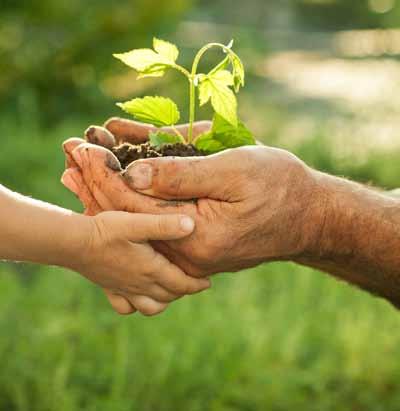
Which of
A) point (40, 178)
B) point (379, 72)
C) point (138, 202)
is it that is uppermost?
point (138, 202)

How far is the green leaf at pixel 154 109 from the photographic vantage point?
2.00m

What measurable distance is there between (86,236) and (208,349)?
1156 mm

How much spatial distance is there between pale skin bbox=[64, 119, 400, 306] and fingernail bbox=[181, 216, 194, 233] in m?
0.05

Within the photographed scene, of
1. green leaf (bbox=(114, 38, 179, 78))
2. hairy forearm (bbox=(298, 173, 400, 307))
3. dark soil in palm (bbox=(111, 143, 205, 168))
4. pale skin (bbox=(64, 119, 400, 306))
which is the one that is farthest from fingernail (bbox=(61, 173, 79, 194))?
hairy forearm (bbox=(298, 173, 400, 307))

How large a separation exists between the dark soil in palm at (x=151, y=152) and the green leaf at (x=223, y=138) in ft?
0.09

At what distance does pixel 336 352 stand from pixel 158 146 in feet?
4.64

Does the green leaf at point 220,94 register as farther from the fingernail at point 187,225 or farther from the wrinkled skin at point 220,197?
the fingernail at point 187,225

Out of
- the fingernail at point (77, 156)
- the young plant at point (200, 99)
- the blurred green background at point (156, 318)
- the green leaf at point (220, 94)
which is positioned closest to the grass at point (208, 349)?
the blurred green background at point (156, 318)

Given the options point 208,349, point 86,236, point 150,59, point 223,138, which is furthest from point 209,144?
point 208,349

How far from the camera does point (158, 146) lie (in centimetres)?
203

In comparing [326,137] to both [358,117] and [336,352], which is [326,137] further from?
[336,352]

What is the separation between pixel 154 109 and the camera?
2012 millimetres

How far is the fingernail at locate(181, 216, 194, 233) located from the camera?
1948 mm

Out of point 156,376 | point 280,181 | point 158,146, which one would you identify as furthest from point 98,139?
point 156,376
